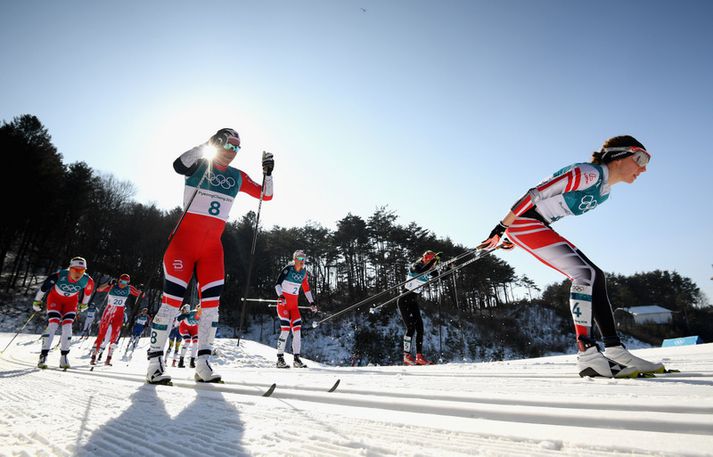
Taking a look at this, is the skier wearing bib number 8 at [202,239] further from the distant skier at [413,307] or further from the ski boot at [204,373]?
the distant skier at [413,307]

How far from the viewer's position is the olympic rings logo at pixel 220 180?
3.66 m

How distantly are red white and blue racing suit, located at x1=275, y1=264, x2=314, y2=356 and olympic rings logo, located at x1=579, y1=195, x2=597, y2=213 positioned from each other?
5.82m

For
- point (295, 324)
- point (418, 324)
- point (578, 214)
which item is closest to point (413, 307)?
point (418, 324)

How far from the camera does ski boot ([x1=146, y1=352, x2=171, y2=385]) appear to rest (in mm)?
2750

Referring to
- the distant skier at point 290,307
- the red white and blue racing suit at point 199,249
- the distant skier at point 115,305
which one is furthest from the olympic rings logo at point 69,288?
the red white and blue racing suit at point 199,249

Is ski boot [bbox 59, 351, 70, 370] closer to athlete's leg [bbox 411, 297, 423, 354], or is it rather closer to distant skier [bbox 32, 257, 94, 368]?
distant skier [bbox 32, 257, 94, 368]

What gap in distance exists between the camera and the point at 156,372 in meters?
2.82

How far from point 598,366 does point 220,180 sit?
12.5ft

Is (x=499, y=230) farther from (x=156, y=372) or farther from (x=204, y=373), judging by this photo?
(x=156, y=372)

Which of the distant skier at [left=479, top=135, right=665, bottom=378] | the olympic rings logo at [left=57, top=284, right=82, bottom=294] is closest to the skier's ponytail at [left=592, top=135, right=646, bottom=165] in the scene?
the distant skier at [left=479, top=135, right=665, bottom=378]

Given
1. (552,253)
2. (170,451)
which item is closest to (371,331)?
(552,253)

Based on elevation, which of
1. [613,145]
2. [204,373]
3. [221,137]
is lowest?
[204,373]

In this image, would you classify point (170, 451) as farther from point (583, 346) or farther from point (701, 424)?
point (583, 346)

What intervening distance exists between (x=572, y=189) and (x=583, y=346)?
1277 millimetres
